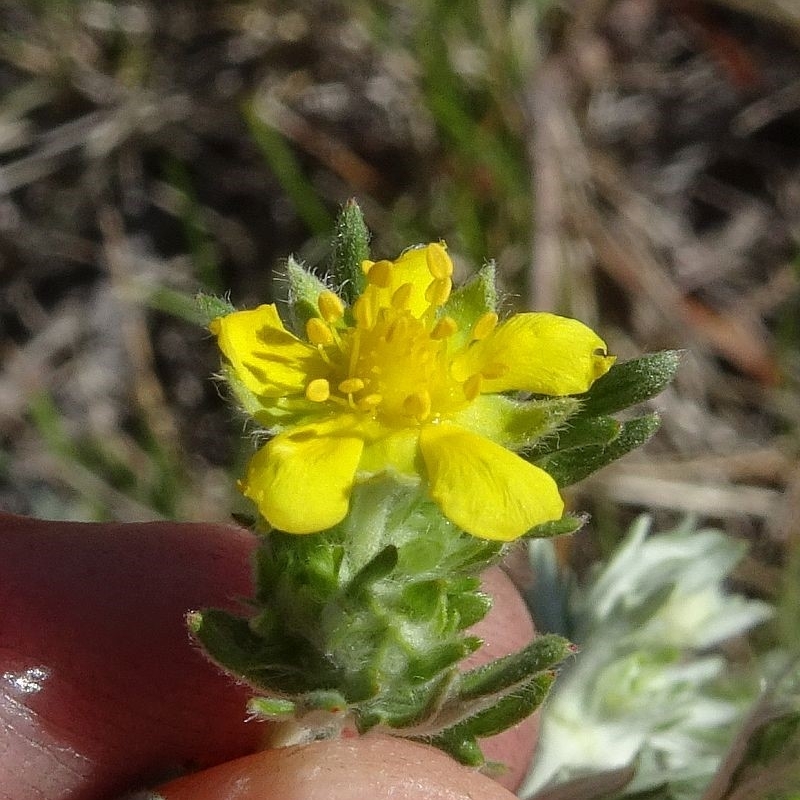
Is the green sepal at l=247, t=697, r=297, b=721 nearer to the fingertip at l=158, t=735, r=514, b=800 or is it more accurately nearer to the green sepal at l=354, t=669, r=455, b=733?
the green sepal at l=354, t=669, r=455, b=733

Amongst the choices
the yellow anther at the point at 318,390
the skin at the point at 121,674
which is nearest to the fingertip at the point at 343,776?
the skin at the point at 121,674

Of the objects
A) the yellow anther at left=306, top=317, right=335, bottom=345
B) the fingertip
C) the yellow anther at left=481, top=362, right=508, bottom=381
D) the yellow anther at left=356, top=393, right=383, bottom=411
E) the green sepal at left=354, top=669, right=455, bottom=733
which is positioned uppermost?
the yellow anther at left=306, top=317, right=335, bottom=345

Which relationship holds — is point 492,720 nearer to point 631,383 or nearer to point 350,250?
point 631,383

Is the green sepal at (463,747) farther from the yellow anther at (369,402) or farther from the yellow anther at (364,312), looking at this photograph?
the yellow anther at (364,312)

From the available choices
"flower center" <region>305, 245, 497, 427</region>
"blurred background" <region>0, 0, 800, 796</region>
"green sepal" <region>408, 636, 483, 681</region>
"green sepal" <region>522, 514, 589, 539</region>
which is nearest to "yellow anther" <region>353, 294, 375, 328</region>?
"flower center" <region>305, 245, 497, 427</region>

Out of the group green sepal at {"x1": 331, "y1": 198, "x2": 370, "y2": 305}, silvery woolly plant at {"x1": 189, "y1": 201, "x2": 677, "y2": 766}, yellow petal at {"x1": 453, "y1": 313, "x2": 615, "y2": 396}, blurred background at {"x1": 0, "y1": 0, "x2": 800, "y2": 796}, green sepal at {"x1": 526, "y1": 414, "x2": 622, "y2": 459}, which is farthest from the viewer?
blurred background at {"x1": 0, "y1": 0, "x2": 800, "y2": 796}
